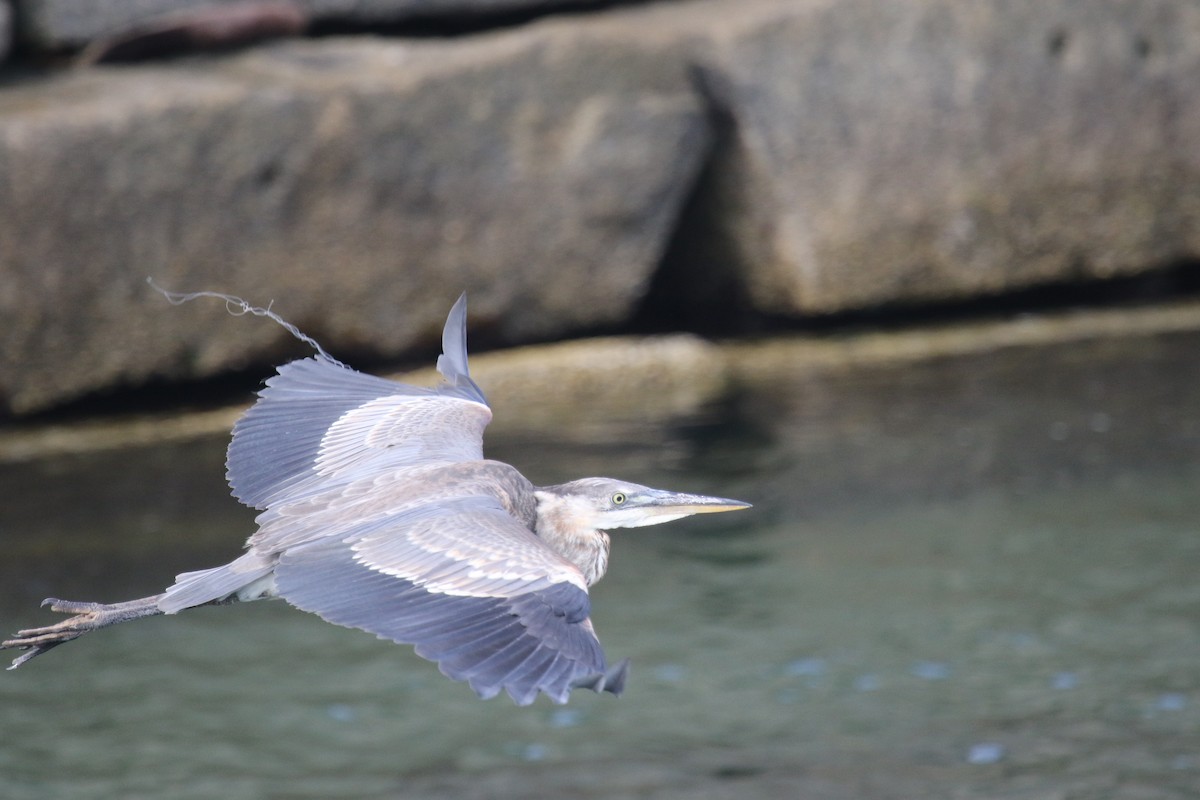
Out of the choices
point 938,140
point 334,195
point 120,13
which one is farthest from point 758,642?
point 120,13

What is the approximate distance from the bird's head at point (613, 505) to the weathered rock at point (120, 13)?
5455mm

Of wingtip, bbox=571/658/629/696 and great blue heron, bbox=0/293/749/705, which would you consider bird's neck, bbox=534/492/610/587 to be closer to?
great blue heron, bbox=0/293/749/705

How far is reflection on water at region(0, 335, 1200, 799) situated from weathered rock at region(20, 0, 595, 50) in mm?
2155

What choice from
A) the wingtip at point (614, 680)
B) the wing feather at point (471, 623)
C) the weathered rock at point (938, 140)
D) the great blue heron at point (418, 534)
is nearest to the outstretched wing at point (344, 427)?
the great blue heron at point (418, 534)

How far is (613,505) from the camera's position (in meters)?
3.62

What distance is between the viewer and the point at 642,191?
8.55m

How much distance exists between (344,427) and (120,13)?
4.95 meters

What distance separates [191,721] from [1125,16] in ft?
20.7

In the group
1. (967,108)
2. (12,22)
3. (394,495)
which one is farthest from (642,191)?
(394,495)

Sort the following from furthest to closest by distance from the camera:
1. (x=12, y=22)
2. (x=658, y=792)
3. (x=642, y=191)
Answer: (x=642, y=191)
(x=12, y=22)
(x=658, y=792)

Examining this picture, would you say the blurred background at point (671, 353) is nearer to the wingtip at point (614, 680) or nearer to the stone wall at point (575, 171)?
the stone wall at point (575, 171)

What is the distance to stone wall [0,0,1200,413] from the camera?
7695mm

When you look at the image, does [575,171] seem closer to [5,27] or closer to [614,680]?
[5,27]

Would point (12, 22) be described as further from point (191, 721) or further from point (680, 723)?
point (680, 723)
